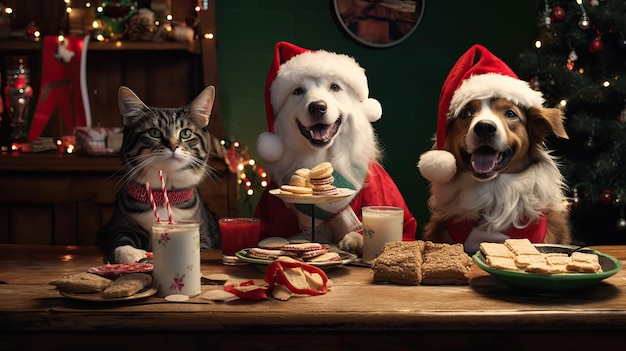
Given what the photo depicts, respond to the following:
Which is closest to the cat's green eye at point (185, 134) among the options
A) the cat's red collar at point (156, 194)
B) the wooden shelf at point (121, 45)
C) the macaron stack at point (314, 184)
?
the cat's red collar at point (156, 194)

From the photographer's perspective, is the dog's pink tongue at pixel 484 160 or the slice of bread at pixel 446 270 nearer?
the slice of bread at pixel 446 270

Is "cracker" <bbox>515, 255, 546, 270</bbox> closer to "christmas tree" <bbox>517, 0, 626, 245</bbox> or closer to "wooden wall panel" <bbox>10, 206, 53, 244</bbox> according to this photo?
"christmas tree" <bbox>517, 0, 626, 245</bbox>

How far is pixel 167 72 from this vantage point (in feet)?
10.4

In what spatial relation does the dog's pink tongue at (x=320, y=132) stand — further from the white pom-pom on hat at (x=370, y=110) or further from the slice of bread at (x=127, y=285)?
the slice of bread at (x=127, y=285)

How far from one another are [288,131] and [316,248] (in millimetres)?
687

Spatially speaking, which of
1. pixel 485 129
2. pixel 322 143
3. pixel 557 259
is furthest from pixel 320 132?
pixel 557 259

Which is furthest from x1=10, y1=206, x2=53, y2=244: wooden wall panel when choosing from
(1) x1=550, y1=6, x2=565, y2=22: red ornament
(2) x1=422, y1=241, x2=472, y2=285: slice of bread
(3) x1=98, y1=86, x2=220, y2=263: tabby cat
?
(1) x1=550, y1=6, x2=565, y2=22: red ornament

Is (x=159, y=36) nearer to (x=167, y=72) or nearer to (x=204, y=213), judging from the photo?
(x=167, y=72)

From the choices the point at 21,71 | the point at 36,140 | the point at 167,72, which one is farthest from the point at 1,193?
the point at 167,72

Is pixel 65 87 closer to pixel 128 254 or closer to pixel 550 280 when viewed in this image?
pixel 128 254

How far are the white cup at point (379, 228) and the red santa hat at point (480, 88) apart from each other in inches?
20.9

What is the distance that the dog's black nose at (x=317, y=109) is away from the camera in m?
1.97

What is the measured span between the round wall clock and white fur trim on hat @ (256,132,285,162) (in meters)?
1.36

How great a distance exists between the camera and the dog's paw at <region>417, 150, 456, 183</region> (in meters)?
1.98
